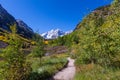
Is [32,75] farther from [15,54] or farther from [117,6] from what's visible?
[117,6]

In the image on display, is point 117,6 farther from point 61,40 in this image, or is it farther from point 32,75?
point 61,40

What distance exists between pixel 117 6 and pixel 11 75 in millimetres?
12367

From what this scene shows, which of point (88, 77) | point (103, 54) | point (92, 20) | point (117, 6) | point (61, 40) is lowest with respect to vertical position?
point (88, 77)

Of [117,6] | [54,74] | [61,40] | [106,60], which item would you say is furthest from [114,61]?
[61,40]

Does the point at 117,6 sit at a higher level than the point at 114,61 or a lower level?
higher

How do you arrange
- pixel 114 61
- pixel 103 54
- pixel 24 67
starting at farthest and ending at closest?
pixel 114 61 < pixel 103 54 < pixel 24 67

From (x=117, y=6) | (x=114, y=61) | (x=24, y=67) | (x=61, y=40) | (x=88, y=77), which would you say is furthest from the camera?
(x=61, y=40)

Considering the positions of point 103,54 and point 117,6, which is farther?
point 103,54

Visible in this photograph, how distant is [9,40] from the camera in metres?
25.5

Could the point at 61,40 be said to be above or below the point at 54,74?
above

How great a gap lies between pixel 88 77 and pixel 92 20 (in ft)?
40.9

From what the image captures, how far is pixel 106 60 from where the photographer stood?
106 feet

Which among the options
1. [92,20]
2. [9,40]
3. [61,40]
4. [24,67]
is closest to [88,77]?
[24,67]

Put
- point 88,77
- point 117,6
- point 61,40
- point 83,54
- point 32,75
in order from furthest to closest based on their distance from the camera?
point 61,40 < point 83,54 < point 32,75 < point 88,77 < point 117,6
